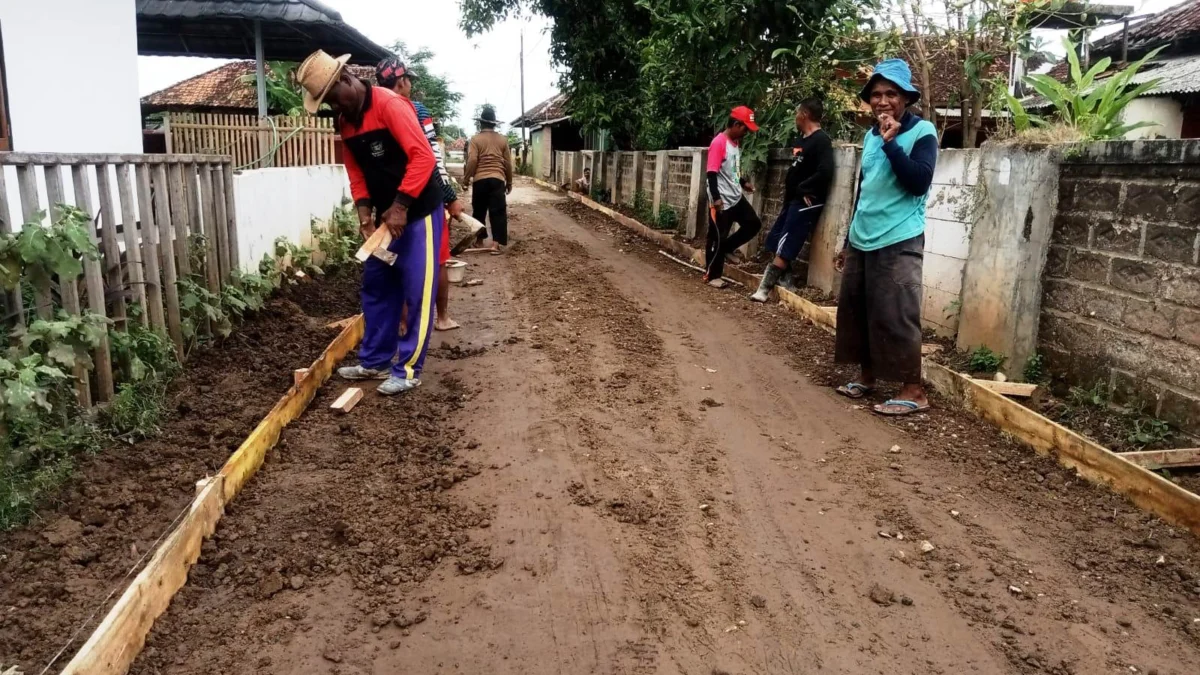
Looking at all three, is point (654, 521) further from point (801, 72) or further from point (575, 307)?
point (801, 72)

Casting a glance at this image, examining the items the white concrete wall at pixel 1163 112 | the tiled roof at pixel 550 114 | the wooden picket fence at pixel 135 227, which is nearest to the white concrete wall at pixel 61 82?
the wooden picket fence at pixel 135 227

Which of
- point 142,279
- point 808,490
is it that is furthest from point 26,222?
point 808,490

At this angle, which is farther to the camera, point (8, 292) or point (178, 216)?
point (178, 216)

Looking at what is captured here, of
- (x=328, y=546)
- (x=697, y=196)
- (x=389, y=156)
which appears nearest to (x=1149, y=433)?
(x=328, y=546)

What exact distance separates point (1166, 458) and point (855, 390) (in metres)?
1.67

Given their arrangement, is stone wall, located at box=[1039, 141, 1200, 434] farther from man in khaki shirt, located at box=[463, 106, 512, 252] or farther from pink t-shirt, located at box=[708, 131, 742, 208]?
man in khaki shirt, located at box=[463, 106, 512, 252]

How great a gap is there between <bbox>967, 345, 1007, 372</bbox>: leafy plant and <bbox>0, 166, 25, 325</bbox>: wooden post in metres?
5.03

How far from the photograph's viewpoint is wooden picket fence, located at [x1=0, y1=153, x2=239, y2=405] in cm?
359

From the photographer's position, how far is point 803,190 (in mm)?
7742

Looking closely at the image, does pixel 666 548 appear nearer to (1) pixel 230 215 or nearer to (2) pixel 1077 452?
(2) pixel 1077 452

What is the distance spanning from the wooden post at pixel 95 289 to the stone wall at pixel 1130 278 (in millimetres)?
4901

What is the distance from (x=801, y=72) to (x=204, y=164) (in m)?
6.68

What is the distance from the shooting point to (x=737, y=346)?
629 centimetres

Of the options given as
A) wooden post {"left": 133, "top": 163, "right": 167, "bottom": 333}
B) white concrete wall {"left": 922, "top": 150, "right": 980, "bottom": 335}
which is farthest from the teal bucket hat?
wooden post {"left": 133, "top": 163, "right": 167, "bottom": 333}
